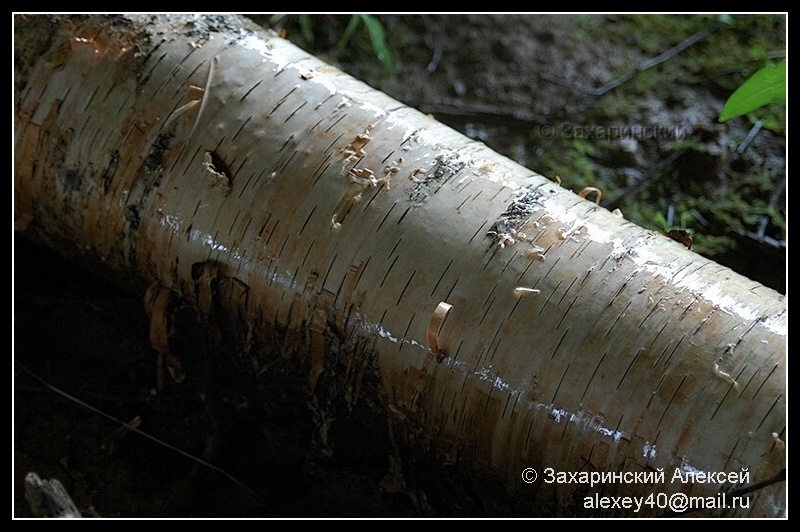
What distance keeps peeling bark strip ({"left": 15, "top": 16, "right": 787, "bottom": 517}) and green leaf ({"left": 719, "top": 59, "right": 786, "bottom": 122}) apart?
0.39 m

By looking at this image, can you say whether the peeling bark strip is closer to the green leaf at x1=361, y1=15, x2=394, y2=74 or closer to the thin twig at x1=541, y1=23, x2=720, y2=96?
the green leaf at x1=361, y1=15, x2=394, y2=74

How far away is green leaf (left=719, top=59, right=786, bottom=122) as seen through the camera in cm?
149

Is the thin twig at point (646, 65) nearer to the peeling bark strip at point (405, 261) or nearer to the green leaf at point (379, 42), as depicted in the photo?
the green leaf at point (379, 42)

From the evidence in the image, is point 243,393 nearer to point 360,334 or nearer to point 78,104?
point 360,334

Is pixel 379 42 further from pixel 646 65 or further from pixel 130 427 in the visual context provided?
pixel 130 427

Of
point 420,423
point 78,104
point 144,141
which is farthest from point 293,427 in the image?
point 78,104

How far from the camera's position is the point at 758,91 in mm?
1501

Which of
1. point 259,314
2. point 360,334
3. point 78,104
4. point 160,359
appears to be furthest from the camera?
point 160,359

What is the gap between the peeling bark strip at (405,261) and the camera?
1.13 metres

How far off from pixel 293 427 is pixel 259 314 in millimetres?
359

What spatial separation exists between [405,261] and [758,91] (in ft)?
2.58

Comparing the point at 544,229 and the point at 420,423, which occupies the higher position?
the point at 544,229

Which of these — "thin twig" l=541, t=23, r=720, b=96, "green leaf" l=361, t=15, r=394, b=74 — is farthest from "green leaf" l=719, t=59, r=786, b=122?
"green leaf" l=361, t=15, r=394, b=74

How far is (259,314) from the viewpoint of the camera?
143 cm
